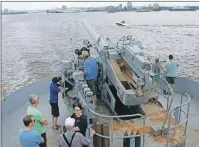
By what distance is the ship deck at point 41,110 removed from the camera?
20.3 ft

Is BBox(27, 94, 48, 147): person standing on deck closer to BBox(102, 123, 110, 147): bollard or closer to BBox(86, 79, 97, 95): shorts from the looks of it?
BBox(102, 123, 110, 147): bollard

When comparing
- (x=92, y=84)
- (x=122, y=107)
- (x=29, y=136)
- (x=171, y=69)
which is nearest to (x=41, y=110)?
(x=92, y=84)

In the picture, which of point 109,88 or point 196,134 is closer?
point 196,134

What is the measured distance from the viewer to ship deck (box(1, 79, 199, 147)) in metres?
6.19

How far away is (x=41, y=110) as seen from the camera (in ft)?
26.6

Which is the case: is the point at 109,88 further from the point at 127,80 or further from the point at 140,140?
the point at 140,140

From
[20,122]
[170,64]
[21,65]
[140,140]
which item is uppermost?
[170,64]

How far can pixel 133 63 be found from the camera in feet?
21.3

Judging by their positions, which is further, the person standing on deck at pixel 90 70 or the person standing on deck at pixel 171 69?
the person standing on deck at pixel 171 69

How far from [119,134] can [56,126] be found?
1687 mm

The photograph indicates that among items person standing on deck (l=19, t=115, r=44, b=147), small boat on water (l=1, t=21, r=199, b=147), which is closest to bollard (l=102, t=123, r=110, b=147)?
small boat on water (l=1, t=21, r=199, b=147)

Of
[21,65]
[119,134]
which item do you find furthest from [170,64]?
[21,65]

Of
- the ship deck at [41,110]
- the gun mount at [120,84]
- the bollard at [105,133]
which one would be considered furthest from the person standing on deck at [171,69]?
the bollard at [105,133]

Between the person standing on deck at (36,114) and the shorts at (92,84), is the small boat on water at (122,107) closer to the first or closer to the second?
the shorts at (92,84)
